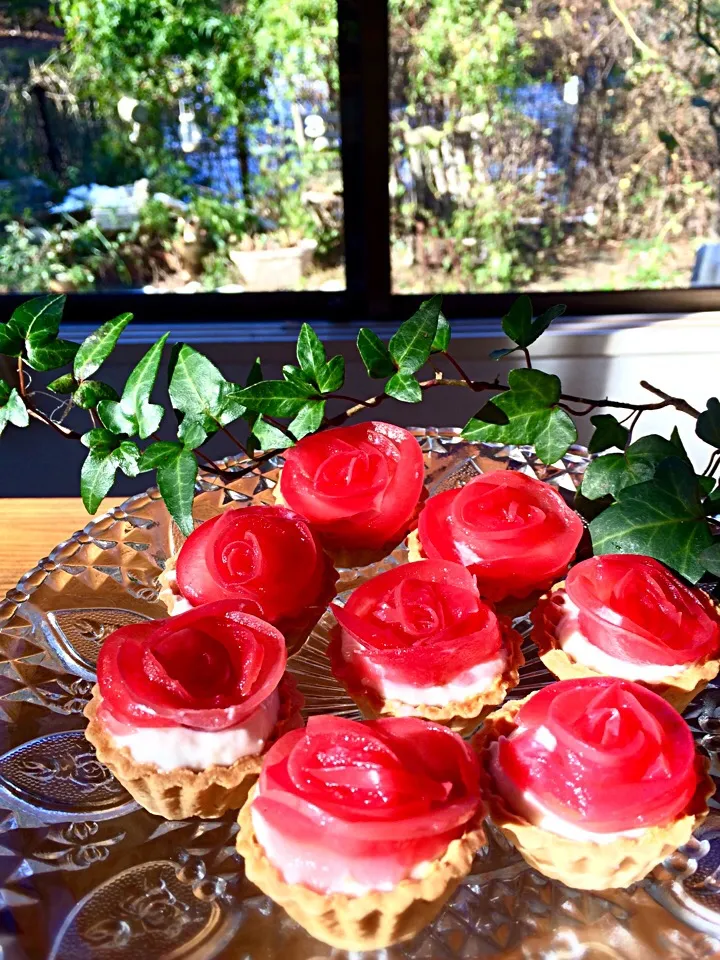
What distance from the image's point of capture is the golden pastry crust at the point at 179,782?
2.29 ft

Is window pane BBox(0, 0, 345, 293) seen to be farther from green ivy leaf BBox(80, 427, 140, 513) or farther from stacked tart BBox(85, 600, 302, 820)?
stacked tart BBox(85, 600, 302, 820)

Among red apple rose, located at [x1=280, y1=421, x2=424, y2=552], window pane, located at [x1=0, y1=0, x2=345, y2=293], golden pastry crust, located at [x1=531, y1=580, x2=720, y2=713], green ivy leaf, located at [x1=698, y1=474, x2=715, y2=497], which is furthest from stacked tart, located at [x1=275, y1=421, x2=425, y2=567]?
window pane, located at [x1=0, y1=0, x2=345, y2=293]

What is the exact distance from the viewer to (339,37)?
71.2 inches

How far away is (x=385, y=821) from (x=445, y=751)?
0.30 feet

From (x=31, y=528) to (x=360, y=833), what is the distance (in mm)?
794

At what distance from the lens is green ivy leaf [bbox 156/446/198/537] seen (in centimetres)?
81

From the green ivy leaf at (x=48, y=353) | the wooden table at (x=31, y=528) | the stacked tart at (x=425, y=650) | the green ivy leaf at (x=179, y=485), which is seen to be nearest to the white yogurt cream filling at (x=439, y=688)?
the stacked tart at (x=425, y=650)

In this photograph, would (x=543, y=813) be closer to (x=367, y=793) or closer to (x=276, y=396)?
(x=367, y=793)

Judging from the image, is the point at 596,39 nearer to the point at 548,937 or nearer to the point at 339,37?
the point at 339,37

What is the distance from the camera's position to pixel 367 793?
0.59 metres

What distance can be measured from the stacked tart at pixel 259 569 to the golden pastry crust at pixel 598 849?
0.31 meters

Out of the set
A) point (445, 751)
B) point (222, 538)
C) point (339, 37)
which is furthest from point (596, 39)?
point (445, 751)

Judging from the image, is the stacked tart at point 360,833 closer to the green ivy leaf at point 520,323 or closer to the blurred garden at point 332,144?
the green ivy leaf at point 520,323

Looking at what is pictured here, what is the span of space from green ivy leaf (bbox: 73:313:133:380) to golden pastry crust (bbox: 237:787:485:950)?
51cm
